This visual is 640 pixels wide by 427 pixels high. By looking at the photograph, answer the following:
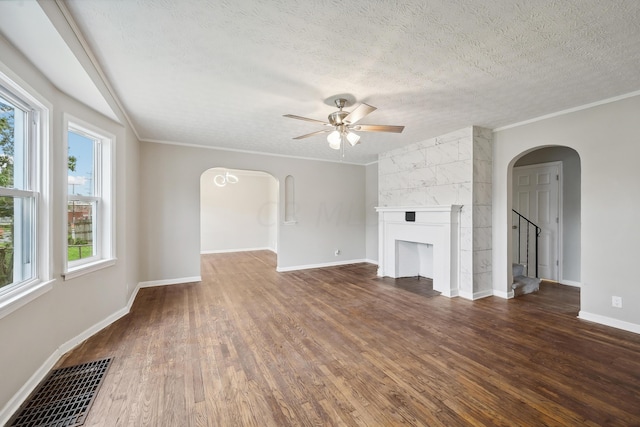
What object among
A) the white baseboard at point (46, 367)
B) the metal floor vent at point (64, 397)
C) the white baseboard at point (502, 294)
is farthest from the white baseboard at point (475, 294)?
the white baseboard at point (46, 367)

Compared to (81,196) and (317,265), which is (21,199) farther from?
(317,265)

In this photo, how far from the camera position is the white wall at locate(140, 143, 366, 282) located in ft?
16.0

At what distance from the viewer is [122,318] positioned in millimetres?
3414

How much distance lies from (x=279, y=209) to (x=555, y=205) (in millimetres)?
5328

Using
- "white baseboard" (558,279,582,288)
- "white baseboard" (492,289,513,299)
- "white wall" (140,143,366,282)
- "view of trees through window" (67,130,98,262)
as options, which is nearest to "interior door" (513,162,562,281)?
"white baseboard" (558,279,582,288)

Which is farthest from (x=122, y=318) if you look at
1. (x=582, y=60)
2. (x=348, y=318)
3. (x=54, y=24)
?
(x=582, y=60)

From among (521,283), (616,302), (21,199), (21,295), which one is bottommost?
(521,283)

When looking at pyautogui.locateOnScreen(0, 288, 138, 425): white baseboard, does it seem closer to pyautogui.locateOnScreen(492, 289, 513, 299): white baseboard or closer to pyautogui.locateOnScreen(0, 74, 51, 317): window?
pyautogui.locateOnScreen(0, 74, 51, 317): window

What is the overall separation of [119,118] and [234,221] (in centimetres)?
620

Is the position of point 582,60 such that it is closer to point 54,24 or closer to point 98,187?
point 54,24

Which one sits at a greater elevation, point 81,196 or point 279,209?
A: point 81,196

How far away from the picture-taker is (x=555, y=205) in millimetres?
5031

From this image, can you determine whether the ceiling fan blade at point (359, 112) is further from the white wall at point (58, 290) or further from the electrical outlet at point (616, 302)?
the electrical outlet at point (616, 302)

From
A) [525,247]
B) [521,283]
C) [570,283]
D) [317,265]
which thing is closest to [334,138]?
[317,265]
